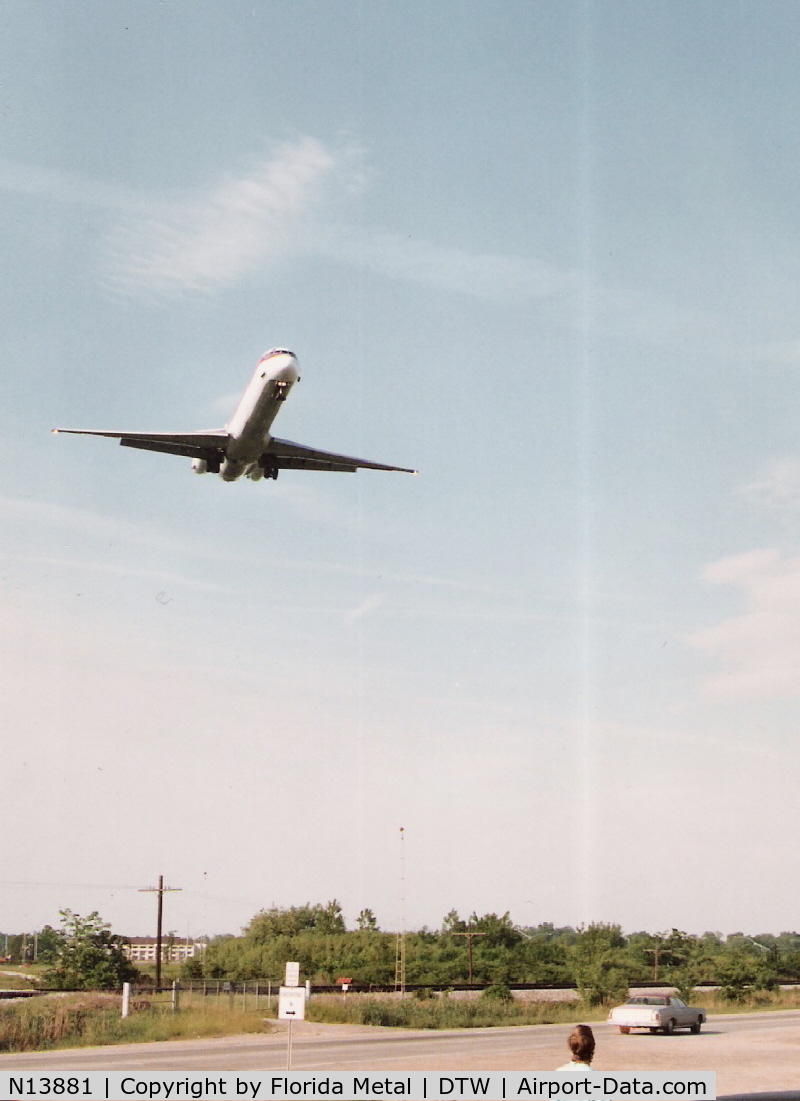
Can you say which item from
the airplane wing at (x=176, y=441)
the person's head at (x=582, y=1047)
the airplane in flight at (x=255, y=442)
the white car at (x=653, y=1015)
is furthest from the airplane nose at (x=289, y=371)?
the person's head at (x=582, y=1047)

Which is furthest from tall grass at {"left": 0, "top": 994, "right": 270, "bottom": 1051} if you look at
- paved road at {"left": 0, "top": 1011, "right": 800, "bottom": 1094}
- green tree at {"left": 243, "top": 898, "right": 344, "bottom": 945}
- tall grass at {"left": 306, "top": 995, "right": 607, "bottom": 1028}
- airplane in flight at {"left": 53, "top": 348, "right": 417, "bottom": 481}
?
green tree at {"left": 243, "top": 898, "right": 344, "bottom": 945}

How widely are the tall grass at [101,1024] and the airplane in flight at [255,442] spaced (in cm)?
1852

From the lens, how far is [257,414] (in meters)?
36.1

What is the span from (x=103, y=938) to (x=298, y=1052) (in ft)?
143

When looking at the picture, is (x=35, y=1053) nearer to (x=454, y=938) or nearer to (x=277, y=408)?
(x=277, y=408)

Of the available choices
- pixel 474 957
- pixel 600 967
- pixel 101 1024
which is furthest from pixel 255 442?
pixel 474 957

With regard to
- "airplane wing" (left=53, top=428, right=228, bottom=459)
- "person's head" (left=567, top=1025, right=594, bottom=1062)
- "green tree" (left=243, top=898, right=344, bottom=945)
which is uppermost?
"airplane wing" (left=53, top=428, right=228, bottom=459)

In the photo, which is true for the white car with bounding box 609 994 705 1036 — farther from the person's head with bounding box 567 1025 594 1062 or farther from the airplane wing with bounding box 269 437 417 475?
the person's head with bounding box 567 1025 594 1062

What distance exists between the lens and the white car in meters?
36.2

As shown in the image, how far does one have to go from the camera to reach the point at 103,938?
6894 centimetres

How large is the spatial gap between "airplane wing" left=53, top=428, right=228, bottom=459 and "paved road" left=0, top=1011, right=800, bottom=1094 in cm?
1913
